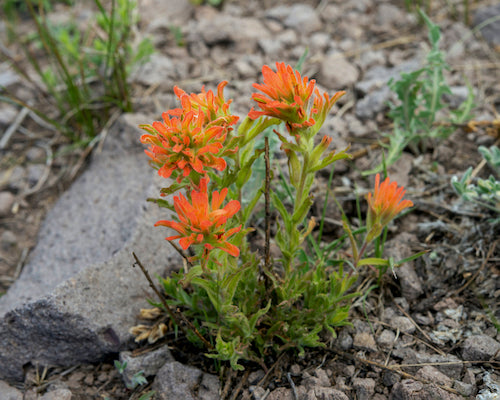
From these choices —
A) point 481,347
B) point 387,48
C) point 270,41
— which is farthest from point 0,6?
point 481,347

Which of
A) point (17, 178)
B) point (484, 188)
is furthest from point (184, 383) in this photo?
point (17, 178)

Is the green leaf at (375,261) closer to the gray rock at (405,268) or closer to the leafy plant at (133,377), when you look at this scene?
the gray rock at (405,268)

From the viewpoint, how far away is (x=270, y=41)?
12.2 feet

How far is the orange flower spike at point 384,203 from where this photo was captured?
1764 mm

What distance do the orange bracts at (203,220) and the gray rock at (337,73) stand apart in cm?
208

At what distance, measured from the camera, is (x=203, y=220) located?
4.99ft

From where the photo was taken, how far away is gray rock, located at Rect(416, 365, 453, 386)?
6.04 ft

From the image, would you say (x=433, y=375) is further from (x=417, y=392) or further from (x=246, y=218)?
(x=246, y=218)

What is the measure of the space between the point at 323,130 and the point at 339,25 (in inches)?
51.1

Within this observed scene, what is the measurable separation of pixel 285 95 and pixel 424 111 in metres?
1.49

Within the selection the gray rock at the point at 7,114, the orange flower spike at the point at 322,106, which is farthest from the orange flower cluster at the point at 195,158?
the gray rock at the point at 7,114

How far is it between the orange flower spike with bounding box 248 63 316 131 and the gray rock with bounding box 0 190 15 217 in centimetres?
229

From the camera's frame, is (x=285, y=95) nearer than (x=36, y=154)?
Yes

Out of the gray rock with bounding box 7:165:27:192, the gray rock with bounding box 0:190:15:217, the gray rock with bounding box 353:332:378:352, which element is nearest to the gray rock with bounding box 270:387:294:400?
the gray rock with bounding box 353:332:378:352
